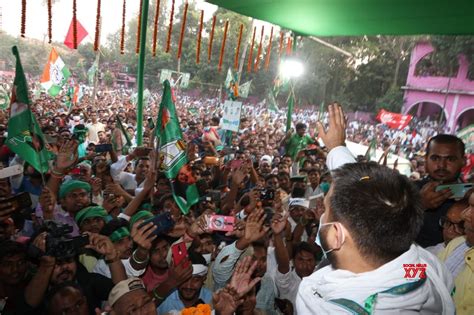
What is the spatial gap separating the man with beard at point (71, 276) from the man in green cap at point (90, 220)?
18.5 inches

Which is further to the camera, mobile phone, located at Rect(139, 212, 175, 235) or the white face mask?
the white face mask

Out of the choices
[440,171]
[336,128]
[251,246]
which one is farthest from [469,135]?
[336,128]

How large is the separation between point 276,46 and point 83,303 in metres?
31.5

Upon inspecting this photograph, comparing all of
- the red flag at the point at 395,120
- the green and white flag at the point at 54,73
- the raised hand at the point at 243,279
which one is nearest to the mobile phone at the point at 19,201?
the raised hand at the point at 243,279

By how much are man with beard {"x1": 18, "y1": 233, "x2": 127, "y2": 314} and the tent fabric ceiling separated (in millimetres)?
4277

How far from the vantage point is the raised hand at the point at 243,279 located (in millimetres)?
2068

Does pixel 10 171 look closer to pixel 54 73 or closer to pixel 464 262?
pixel 464 262

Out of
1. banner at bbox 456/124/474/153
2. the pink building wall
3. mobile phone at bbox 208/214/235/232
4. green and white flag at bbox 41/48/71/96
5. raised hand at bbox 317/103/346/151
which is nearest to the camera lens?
raised hand at bbox 317/103/346/151

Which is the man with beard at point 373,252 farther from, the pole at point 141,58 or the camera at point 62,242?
the pole at point 141,58

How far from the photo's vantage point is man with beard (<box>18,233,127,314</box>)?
7.38 feet

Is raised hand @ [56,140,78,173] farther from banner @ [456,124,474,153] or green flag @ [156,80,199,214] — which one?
banner @ [456,124,474,153]

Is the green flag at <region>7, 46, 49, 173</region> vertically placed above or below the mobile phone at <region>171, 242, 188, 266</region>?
above

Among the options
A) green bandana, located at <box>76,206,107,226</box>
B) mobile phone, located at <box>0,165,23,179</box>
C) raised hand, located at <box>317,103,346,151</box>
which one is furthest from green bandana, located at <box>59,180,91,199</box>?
raised hand, located at <box>317,103,346,151</box>

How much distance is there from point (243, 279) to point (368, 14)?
5.35 metres
